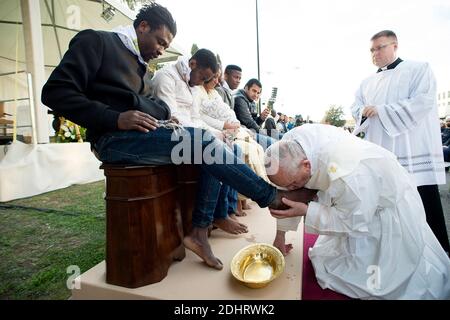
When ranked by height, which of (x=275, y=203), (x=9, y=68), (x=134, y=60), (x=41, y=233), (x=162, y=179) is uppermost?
(x=9, y=68)

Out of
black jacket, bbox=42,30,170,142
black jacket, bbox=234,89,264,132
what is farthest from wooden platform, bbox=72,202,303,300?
black jacket, bbox=234,89,264,132

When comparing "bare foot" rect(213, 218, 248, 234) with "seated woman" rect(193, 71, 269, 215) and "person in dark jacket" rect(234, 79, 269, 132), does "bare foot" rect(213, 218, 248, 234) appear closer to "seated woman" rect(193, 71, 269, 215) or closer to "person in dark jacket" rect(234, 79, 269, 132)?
"seated woman" rect(193, 71, 269, 215)

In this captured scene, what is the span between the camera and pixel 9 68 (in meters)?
8.49

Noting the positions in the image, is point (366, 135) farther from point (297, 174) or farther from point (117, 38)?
point (117, 38)

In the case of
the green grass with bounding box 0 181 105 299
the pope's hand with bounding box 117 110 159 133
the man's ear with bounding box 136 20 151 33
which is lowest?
the green grass with bounding box 0 181 105 299

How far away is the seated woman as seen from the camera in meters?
2.91

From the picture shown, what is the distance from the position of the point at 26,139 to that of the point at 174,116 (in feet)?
13.8

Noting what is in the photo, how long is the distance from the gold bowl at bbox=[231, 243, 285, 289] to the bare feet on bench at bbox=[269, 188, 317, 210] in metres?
0.34

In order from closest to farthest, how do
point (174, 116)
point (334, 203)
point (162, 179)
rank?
point (334, 203) < point (162, 179) < point (174, 116)

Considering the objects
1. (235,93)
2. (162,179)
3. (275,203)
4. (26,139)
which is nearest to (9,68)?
(26,139)

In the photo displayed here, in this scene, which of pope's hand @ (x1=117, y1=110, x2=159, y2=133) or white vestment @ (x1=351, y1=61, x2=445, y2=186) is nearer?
pope's hand @ (x1=117, y1=110, x2=159, y2=133)

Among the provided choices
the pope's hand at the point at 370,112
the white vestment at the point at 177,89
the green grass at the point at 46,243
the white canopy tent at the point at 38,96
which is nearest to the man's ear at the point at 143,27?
the white vestment at the point at 177,89

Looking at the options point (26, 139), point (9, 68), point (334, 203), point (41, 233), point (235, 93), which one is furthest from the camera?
point (9, 68)

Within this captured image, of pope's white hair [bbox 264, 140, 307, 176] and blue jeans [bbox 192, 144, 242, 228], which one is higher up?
pope's white hair [bbox 264, 140, 307, 176]
